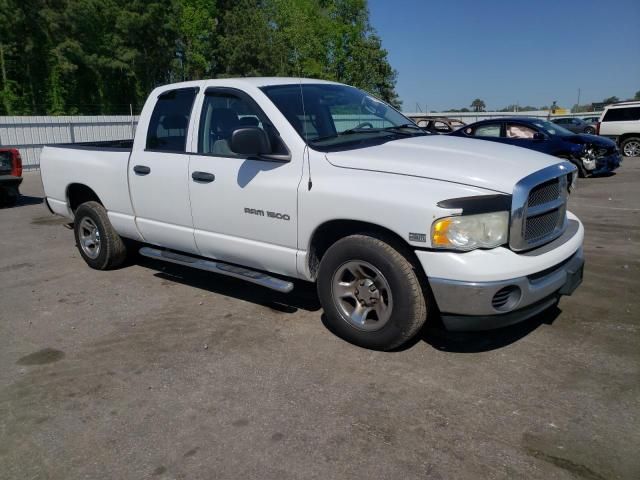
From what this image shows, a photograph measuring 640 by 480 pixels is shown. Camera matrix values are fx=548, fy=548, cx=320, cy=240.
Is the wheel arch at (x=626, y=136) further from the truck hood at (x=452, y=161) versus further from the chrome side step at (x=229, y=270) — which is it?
the chrome side step at (x=229, y=270)

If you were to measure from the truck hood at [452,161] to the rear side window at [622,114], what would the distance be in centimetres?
1747

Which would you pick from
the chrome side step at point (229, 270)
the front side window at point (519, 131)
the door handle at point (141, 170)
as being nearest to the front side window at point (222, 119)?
the door handle at point (141, 170)

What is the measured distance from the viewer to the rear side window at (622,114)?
18.7 metres

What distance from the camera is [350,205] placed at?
3.71 m

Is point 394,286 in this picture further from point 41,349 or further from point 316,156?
point 41,349

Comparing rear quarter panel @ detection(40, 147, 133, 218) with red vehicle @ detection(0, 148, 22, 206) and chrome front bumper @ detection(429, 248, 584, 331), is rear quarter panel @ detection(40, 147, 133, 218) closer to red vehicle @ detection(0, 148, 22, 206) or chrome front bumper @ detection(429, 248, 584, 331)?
chrome front bumper @ detection(429, 248, 584, 331)

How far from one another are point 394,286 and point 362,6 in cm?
6409

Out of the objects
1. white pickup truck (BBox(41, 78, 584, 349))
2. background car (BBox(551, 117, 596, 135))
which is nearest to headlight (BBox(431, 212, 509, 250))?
white pickup truck (BBox(41, 78, 584, 349))

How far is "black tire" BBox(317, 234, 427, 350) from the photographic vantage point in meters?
3.56

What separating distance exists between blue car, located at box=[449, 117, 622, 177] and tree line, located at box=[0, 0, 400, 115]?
33.9 m

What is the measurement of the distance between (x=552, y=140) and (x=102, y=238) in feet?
36.3

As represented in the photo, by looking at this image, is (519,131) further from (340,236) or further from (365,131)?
(340,236)

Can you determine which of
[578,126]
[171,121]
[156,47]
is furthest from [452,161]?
[156,47]

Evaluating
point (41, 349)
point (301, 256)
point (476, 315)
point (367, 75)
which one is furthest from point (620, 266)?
point (367, 75)
